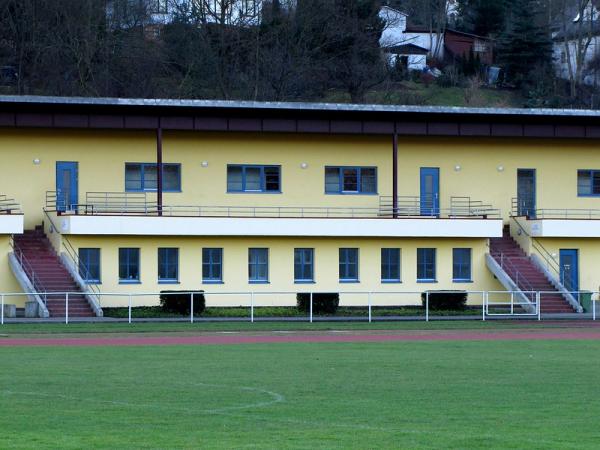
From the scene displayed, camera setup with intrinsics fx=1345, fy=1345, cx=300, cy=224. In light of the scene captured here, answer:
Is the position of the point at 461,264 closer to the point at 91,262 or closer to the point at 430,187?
the point at 430,187

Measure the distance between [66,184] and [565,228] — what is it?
21.2 meters

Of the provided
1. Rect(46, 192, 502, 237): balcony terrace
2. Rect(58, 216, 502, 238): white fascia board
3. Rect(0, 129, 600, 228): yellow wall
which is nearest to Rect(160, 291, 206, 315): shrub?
Rect(58, 216, 502, 238): white fascia board

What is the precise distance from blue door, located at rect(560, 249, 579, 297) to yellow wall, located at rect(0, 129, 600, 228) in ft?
9.52

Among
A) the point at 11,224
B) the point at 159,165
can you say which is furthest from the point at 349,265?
the point at 11,224

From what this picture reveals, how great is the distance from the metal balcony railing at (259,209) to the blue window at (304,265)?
180cm

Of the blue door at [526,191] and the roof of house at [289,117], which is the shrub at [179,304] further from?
the blue door at [526,191]

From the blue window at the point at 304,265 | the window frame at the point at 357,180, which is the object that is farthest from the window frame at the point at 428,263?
the blue window at the point at 304,265

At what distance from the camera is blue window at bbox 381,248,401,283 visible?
5628 cm

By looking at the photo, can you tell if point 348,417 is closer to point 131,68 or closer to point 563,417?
point 563,417

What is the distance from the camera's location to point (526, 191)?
60719 mm

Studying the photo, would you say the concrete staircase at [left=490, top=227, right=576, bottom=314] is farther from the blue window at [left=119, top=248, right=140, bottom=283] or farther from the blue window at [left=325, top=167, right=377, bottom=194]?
the blue window at [left=119, top=248, right=140, bottom=283]

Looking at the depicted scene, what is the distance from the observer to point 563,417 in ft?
57.7

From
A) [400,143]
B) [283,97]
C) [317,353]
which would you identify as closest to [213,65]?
[283,97]

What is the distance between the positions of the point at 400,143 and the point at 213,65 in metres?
26.7
